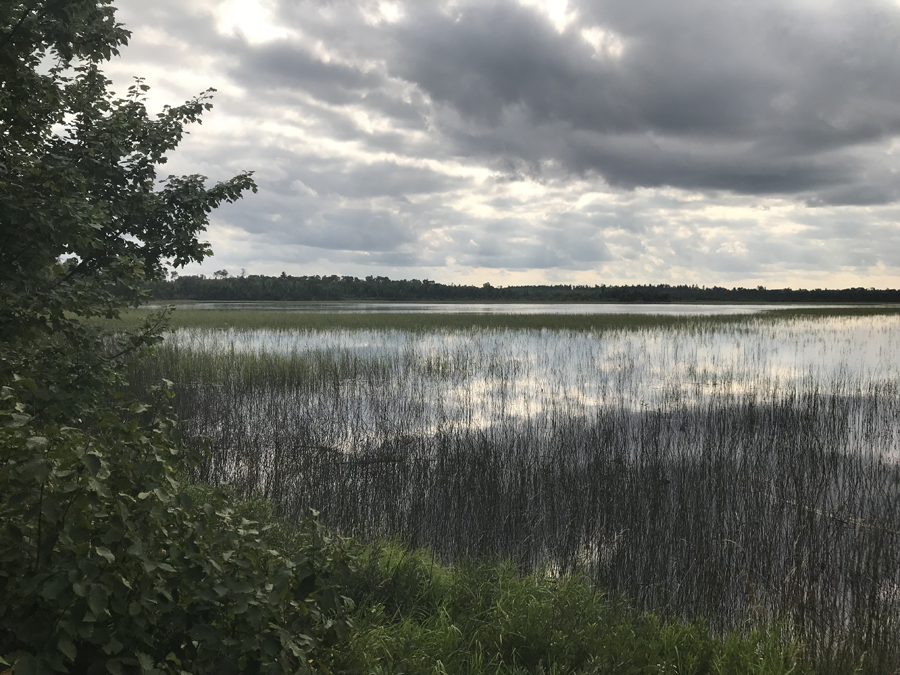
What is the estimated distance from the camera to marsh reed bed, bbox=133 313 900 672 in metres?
6.55

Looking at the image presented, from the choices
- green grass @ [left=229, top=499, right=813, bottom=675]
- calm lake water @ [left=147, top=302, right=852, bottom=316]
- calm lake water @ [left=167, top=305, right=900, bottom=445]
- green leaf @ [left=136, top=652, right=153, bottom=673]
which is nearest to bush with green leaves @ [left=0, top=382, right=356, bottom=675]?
green leaf @ [left=136, top=652, right=153, bottom=673]

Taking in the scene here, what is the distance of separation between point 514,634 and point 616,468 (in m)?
4.56

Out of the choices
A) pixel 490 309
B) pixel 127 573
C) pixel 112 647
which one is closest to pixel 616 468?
pixel 127 573

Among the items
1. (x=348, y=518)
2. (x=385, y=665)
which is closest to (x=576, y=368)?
(x=348, y=518)

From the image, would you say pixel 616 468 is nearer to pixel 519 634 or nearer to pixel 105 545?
pixel 519 634

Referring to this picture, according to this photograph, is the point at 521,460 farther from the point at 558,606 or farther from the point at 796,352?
the point at 796,352

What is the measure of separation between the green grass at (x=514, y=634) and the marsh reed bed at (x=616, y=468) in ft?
2.25

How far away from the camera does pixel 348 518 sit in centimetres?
830

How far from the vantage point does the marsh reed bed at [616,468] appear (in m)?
6.55

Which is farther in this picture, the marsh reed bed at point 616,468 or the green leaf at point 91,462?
the marsh reed bed at point 616,468

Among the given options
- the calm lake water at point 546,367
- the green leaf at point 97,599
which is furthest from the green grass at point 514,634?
the calm lake water at point 546,367

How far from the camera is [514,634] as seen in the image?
203 inches

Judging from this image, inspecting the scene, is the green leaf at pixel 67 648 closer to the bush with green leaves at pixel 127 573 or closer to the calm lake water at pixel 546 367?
the bush with green leaves at pixel 127 573

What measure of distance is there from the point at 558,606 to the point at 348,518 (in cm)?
374
